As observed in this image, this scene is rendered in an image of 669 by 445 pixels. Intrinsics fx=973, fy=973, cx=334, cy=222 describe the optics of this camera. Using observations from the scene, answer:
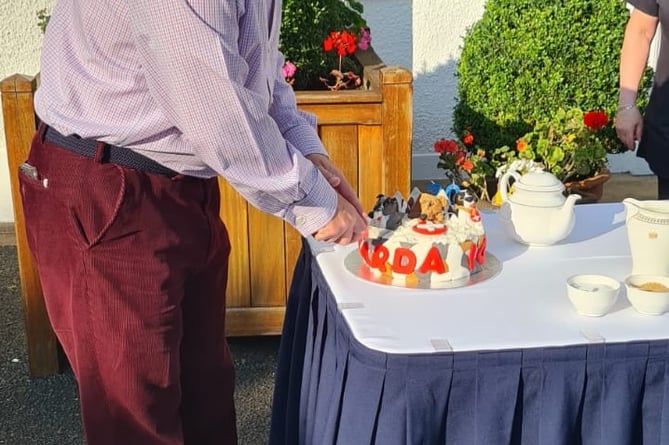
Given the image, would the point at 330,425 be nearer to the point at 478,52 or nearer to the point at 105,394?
the point at 105,394

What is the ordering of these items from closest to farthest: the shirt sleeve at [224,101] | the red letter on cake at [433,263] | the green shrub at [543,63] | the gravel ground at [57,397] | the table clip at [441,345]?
the shirt sleeve at [224,101] → the table clip at [441,345] → the red letter on cake at [433,263] → the gravel ground at [57,397] → the green shrub at [543,63]

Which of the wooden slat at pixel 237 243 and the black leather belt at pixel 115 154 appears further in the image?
the wooden slat at pixel 237 243

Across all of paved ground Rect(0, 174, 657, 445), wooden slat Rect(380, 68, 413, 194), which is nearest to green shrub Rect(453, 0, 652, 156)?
wooden slat Rect(380, 68, 413, 194)

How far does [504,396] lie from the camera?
1739 mm

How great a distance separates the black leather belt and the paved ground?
145 cm

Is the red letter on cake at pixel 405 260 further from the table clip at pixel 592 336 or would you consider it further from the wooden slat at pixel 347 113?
the wooden slat at pixel 347 113

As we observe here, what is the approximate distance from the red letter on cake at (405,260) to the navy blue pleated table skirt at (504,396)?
0.68 ft

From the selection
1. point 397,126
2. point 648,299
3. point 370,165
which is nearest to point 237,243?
point 370,165

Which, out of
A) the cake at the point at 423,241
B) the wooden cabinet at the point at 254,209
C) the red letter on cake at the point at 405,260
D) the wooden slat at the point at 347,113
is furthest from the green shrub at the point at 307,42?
the red letter on cake at the point at 405,260

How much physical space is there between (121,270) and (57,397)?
1.70 m

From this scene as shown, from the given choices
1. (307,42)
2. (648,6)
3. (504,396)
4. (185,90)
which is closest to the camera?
(185,90)

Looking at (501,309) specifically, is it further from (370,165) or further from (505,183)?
(370,165)

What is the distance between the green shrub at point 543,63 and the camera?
422 centimetres

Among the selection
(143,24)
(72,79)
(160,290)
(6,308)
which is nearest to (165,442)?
(160,290)
